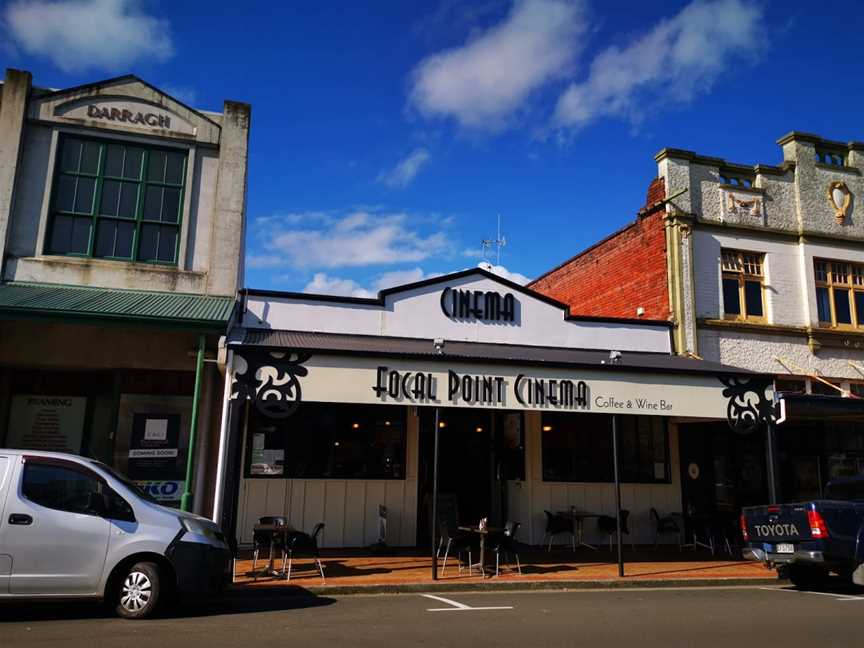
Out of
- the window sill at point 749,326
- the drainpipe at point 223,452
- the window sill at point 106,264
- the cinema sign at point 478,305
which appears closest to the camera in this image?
the drainpipe at point 223,452

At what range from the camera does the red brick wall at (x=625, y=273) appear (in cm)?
1625

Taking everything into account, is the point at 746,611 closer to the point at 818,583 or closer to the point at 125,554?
the point at 818,583

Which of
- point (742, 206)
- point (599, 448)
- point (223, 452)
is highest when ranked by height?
point (742, 206)

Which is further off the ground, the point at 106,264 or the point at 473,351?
the point at 106,264

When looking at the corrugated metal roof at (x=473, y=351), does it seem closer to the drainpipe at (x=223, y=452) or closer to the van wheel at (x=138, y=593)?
the drainpipe at (x=223, y=452)

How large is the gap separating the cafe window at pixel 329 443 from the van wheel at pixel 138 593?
18.1ft

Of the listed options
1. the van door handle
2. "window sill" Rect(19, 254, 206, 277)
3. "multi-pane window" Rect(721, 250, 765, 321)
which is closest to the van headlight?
the van door handle

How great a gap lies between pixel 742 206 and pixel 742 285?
189 centimetres

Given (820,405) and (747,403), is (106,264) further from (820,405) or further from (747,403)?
(820,405)

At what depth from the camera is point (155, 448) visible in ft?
41.8

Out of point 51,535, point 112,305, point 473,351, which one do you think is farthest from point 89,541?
point 473,351

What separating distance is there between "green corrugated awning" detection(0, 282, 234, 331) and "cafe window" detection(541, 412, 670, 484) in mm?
7012

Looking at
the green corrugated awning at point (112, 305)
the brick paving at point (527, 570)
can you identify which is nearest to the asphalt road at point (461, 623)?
the brick paving at point (527, 570)

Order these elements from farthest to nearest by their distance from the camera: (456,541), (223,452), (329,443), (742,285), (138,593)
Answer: (742,285) < (329,443) < (456,541) < (223,452) < (138,593)
